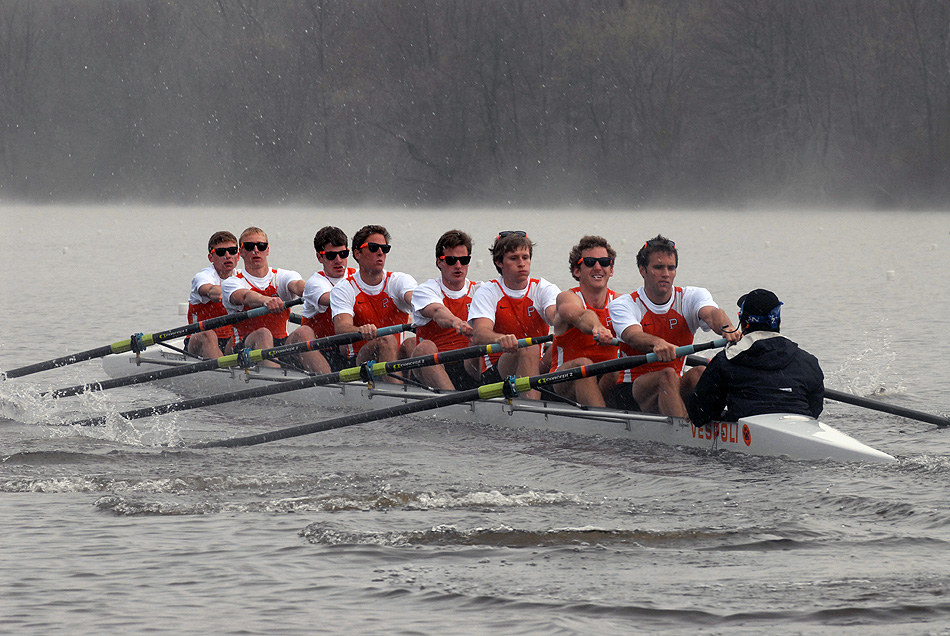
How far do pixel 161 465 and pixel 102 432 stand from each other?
1.33m

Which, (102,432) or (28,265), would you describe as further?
(28,265)

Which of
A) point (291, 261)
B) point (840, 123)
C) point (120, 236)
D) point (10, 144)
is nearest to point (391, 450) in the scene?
point (291, 261)

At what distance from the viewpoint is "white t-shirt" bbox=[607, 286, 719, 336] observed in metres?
7.95

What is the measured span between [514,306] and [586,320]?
3.04 feet

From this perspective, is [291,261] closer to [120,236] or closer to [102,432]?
[120,236]

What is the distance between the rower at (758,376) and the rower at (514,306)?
1.62m

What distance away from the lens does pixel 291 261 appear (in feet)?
86.3

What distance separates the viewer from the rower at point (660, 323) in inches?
308

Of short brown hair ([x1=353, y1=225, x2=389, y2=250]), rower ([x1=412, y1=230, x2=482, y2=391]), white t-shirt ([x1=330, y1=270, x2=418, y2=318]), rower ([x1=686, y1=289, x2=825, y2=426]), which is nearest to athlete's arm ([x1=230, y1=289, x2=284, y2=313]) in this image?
white t-shirt ([x1=330, y1=270, x2=418, y2=318])

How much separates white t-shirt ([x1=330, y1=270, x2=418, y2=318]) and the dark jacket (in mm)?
3227

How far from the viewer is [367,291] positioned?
989 centimetres

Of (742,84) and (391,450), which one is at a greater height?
(742,84)

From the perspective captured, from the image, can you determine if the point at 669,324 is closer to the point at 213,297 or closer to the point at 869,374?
the point at 869,374

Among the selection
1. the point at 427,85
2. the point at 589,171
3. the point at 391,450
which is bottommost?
the point at 391,450
